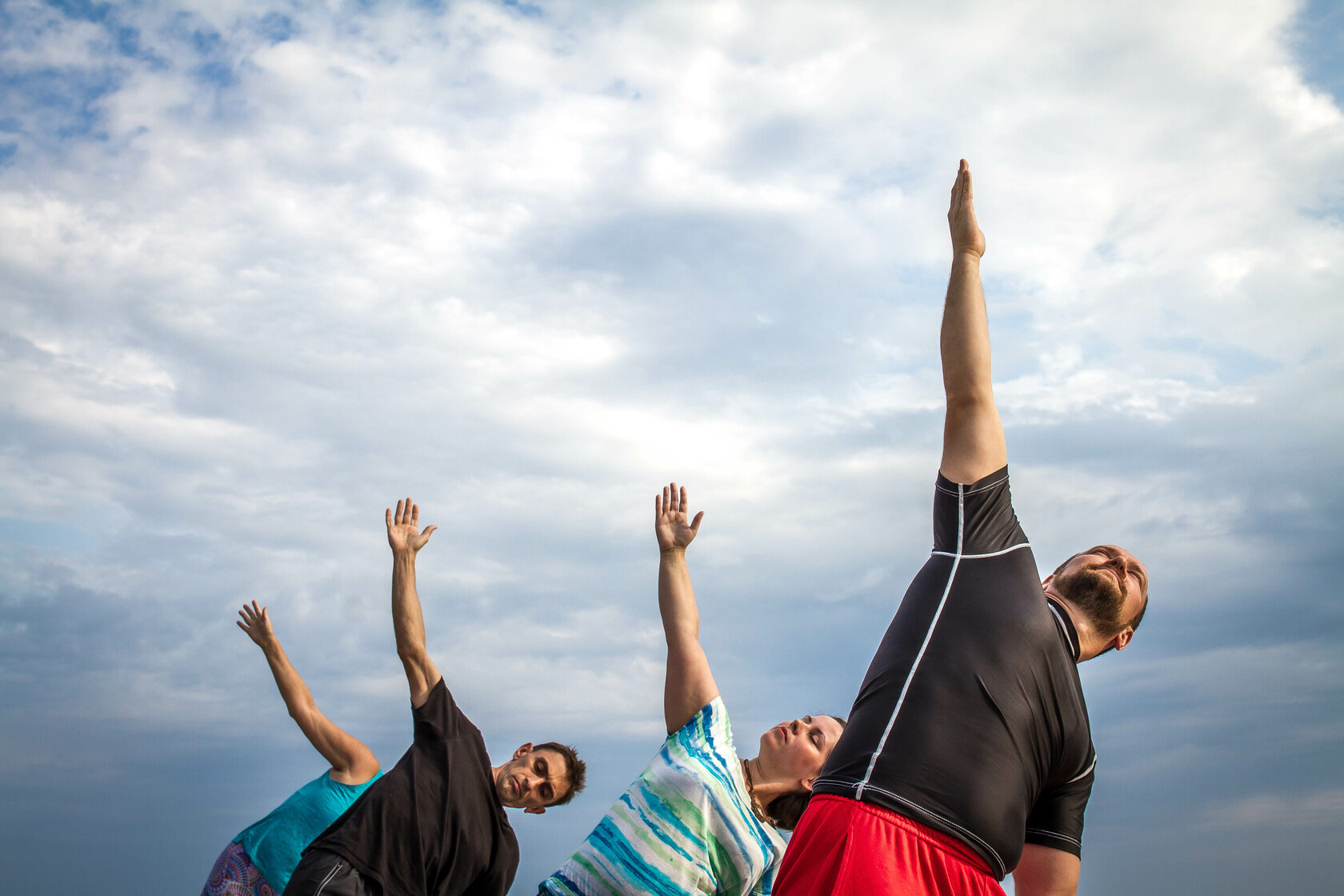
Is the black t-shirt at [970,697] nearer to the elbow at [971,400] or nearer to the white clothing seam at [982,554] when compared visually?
the white clothing seam at [982,554]

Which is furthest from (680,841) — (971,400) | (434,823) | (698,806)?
(971,400)

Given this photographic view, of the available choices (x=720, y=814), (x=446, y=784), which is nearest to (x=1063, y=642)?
(x=720, y=814)

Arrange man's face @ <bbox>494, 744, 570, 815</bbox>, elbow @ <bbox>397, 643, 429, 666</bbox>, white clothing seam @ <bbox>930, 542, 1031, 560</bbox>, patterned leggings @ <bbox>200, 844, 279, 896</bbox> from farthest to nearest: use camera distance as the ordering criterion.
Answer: patterned leggings @ <bbox>200, 844, 279, 896</bbox> → man's face @ <bbox>494, 744, 570, 815</bbox> → elbow @ <bbox>397, 643, 429, 666</bbox> → white clothing seam @ <bbox>930, 542, 1031, 560</bbox>

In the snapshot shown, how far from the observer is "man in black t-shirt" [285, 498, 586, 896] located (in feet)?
15.3

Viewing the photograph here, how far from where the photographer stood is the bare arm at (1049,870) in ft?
9.86

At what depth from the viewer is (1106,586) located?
311cm

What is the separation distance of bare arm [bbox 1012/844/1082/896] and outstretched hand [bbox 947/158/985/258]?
75.0 inches

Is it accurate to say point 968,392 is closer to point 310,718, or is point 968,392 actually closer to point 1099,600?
point 1099,600

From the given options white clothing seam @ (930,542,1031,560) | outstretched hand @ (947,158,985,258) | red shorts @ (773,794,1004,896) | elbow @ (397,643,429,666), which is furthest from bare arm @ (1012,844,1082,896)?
elbow @ (397,643,429,666)

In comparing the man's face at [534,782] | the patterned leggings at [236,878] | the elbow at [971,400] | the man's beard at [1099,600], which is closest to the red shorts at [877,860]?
the man's beard at [1099,600]

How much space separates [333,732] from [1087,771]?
16.9ft

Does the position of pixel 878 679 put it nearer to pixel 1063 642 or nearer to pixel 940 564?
pixel 940 564

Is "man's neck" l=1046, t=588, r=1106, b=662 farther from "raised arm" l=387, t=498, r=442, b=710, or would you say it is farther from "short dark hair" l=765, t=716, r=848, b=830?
"raised arm" l=387, t=498, r=442, b=710

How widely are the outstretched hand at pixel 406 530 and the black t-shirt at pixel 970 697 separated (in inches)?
145
